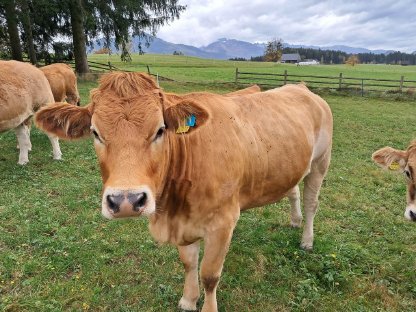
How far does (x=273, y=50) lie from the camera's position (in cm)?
9975

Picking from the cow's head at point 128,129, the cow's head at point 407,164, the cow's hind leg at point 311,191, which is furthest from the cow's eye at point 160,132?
the cow's head at point 407,164

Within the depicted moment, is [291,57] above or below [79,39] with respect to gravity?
above

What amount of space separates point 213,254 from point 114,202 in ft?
4.37

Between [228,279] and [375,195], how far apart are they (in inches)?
161

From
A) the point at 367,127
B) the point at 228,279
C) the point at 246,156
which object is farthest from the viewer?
the point at 367,127

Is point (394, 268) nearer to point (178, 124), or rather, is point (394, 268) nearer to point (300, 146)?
point (300, 146)

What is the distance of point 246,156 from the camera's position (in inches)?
142

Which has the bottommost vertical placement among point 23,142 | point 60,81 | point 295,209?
point 295,209

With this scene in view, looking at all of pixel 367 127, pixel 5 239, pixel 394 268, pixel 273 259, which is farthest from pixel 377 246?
A: pixel 367 127

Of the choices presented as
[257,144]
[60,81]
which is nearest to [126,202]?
[257,144]

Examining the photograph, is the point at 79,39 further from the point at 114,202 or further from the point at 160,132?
the point at 114,202

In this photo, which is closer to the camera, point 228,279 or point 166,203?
point 166,203

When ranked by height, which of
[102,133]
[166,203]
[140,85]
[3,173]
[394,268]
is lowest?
[394,268]

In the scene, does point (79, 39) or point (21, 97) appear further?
point (79, 39)
